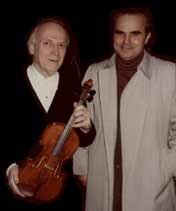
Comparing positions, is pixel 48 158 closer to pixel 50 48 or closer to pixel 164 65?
pixel 50 48

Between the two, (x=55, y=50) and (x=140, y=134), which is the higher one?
(x=55, y=50)

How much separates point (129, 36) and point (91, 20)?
462 mm

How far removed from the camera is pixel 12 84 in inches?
77.4

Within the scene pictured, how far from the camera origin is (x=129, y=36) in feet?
6.66

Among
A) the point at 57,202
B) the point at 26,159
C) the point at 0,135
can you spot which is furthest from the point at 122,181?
the point at 0,135

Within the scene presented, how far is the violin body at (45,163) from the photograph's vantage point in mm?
1882

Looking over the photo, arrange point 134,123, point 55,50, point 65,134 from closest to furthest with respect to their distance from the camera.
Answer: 1. point 65,134
2. point 55,50
3. point 134,123

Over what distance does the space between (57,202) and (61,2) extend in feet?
3.65

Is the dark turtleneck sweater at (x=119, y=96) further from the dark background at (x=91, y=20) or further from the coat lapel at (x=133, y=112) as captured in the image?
the dark background at (x=91, y=20)

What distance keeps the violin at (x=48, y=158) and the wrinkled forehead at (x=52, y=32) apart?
29 centimetres

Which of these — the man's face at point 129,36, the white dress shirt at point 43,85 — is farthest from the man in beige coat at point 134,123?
the white dress shirt at point 43,85

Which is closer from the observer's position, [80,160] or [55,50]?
[55,50]

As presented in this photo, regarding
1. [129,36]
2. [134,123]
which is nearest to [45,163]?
[134,123]

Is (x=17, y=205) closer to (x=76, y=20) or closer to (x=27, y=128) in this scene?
(x=27, y=128)
